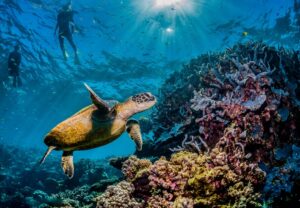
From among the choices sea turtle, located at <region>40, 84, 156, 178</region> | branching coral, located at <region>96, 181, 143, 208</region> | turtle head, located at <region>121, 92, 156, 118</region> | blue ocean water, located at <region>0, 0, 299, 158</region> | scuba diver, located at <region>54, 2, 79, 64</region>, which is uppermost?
blue ocean water, located at <region>0, 0, 299, 158</region>

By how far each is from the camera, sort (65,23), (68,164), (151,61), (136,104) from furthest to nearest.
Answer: (151,61), (65,23), (68,164), (136,104)

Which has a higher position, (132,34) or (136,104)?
(132,34)

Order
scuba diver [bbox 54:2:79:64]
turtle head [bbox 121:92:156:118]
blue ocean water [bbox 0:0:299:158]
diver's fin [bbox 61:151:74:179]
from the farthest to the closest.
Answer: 1. blue ocean water [bbox 0:0:299:158]
2. scuba diver [bbox 54:2:79:64]
3. diver's fin [bbox 61:151:74:179]
4. turtle head [bbox 121:92:156:118]

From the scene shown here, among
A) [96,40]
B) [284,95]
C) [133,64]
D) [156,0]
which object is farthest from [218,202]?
[133,64]

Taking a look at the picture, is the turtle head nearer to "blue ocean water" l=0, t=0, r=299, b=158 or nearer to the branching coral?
the branching coral

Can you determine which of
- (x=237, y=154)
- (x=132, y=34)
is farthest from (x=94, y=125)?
(x=132, y=34)

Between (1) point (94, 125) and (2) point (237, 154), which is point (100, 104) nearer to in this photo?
(1) point (94, 125)

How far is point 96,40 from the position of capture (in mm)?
21125

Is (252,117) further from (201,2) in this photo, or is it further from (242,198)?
(201,2)

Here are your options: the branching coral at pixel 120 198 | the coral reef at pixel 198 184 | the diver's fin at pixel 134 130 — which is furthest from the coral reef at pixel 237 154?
the diver's fin at pixel 134 130

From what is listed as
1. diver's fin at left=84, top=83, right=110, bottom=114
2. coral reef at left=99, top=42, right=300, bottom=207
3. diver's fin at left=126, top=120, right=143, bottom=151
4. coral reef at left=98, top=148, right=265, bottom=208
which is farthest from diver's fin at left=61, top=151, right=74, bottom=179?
diver's fin at left=84, top=83, right=110, bottom=114

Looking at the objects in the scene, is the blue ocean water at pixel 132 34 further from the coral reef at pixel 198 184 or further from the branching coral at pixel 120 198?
the coral reef at pixel 198 184

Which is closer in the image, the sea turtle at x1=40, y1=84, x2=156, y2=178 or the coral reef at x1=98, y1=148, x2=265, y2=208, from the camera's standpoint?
the coral reef at x1=98, y1=148, x2=265, y2=208

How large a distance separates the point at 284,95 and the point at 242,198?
2.24m
